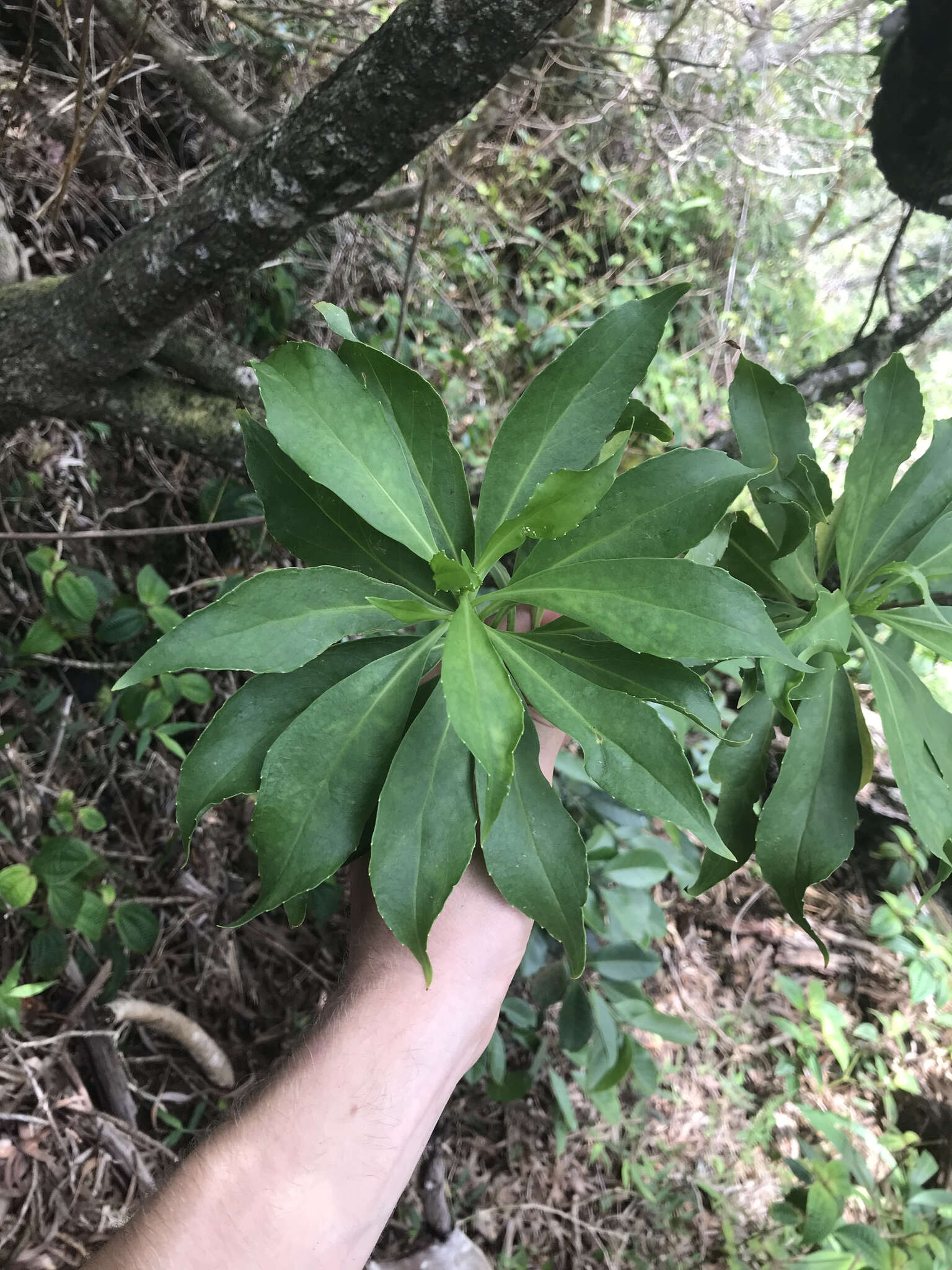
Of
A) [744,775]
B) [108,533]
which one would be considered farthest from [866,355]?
[108,533]

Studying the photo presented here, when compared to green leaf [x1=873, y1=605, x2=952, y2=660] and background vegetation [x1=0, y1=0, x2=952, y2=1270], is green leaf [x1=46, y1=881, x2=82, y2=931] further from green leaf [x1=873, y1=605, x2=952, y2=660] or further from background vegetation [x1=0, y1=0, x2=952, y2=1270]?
green leaf [x1=873, y1=605, x2=952, y2=660]

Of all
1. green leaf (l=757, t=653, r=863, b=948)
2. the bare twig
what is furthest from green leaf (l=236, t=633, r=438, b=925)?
the bare twig

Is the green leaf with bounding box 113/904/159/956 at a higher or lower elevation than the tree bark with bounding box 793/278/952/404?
lower

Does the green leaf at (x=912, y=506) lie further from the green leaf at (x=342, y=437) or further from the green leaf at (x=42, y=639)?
the green leaf at (x=42, y=639)

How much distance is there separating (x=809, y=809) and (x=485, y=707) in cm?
60

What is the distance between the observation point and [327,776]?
0.94 m

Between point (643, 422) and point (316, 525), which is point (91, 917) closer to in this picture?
point (316, 525)

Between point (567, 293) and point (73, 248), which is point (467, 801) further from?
point (567, 293)

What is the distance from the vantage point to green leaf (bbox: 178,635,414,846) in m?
0.93

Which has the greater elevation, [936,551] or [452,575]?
[452,575]

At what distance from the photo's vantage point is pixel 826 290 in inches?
196

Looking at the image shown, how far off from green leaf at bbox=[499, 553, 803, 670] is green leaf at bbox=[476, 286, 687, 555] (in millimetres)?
192

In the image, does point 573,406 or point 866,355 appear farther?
point 866,355

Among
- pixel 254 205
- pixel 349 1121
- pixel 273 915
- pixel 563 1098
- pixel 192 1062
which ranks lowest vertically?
pixel 563 1098
